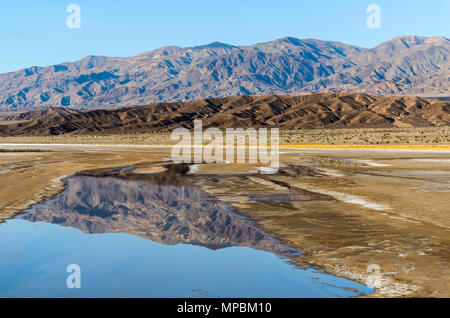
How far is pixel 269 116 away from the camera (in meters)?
171

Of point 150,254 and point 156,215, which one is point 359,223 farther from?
point 156,215

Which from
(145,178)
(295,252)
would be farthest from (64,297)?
(145,178)

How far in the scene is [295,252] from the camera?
33.7 ft

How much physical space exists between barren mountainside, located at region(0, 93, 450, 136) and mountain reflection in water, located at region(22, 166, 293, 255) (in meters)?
130

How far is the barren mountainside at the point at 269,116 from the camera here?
153375 mm

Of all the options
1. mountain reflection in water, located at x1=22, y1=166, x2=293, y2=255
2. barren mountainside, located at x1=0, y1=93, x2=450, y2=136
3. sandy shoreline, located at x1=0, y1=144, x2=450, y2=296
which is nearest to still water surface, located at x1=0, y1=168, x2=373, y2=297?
mountain reflection in water, located at x1=22, y1=166, x2=293, y2=255

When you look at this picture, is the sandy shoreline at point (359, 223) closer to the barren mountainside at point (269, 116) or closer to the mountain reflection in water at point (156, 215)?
the mountain reflection in water at point (156, 215)

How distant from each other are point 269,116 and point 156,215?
6218 inches

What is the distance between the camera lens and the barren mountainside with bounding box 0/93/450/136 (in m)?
153

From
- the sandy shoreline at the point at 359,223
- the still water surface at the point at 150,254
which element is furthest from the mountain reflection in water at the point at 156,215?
the sandy shoreline at the point at 359,223

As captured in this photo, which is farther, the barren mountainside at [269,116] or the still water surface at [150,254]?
the barren mountainside at [269,116]

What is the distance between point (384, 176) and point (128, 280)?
65.9 ft

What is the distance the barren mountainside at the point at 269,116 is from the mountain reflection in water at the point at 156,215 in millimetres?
130493

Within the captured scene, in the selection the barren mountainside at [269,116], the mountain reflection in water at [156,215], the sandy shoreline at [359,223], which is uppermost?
the barren mountainside at [269,116]
